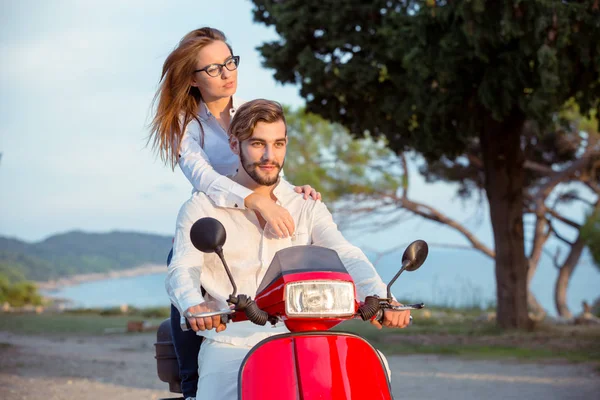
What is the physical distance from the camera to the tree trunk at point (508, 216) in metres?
11.2

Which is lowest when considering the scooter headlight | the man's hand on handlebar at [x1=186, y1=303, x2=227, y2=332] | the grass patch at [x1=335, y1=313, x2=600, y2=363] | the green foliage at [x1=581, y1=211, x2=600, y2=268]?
the grass patch at [x1=335, y1=313, x2=600, y2=363]

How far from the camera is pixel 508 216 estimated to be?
11.2 meters

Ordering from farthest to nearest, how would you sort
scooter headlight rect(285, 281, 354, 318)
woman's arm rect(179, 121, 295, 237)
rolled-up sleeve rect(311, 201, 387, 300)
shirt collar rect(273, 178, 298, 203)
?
shirt collar rect(273, 178, 298, 203)
woman's arm rect(179, 121, 295, 237)
rolled-up sleeve rect(311, 201, 387, 300)
scooter headlight rect(285, 281, 354, 318)

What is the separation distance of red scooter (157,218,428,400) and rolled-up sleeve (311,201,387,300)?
0.39 meters

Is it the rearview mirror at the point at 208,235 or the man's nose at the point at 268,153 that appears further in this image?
the man's nose at the point at 268,153

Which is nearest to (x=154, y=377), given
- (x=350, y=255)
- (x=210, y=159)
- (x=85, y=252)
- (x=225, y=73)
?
(x=210, y=159)

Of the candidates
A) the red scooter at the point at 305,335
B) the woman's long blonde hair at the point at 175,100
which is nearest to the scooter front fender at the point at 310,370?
the red scooter at the point at 305,335

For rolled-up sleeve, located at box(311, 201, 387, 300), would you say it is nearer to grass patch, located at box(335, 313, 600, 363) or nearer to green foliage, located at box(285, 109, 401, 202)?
grass patch, located at box(335, 313, 600, 363)

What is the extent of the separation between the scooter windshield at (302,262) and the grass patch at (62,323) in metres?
10.6

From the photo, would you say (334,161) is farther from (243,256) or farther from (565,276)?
(243,256)

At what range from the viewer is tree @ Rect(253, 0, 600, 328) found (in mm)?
8625

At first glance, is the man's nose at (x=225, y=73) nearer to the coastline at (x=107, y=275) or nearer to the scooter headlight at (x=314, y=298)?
the scooter headlight at (x=314, y=298)

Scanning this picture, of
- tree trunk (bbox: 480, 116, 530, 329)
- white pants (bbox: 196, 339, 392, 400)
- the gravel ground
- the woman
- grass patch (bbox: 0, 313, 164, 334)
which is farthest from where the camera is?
grass patch (bbox: 0, 313, 164, 334)

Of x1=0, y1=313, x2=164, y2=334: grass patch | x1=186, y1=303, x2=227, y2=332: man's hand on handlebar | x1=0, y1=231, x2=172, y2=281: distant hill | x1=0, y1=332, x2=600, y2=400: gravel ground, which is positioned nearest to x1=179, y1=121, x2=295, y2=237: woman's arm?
x1=186, y1=303, x2=227, y2=332: man's hand on handlebar
